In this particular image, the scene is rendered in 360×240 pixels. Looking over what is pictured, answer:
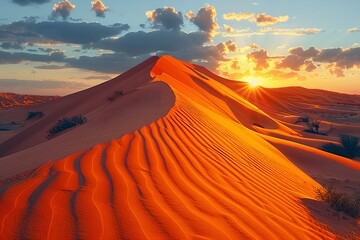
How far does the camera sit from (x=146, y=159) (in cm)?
484

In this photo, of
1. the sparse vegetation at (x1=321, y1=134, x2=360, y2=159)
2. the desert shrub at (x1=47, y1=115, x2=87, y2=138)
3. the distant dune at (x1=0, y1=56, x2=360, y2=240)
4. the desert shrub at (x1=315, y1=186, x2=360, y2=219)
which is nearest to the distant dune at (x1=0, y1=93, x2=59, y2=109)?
the desert shrub at (x1=47, y1=115, x2=87, y2=138)

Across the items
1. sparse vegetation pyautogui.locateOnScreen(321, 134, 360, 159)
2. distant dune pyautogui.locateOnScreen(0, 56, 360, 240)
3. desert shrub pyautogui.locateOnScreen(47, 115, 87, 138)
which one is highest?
sparse vegetation pyautogui.locateOnScreen(321, 134, 360, 159)

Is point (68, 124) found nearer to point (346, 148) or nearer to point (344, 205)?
point (344, 205)

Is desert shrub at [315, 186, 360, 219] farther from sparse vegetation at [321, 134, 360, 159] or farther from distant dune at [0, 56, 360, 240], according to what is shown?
sparse vegetation at [321, 134, 360, 159]

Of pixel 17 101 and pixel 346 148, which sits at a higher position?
pixel 346 148

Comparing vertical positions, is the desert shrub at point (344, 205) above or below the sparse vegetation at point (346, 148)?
below

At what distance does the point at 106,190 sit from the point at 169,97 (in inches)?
305

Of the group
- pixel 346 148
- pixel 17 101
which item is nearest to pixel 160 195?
pixel 346 148

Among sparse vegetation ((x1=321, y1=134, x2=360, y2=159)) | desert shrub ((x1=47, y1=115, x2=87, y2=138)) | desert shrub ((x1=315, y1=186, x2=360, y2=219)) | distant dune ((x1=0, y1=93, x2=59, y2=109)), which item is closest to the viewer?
desert shrub ((x1=315, y1=186, x2=360, y2=219))

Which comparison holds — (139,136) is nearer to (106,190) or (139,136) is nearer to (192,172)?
(192,172)

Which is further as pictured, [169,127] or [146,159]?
[169,127]

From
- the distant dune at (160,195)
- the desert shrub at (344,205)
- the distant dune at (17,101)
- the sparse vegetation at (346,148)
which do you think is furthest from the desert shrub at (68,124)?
the distant dune at (17,101)

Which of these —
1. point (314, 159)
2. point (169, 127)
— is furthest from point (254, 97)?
Result: point (169, 127)

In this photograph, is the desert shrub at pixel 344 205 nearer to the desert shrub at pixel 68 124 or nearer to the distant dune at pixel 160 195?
the distant dune at pixel 160 195
